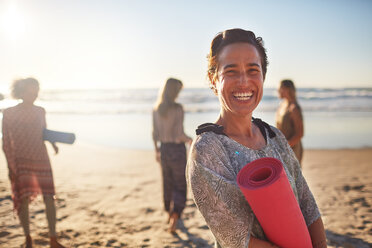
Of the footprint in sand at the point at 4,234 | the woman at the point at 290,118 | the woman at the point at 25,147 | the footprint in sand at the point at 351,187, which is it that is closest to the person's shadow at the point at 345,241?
the woman at the point at 290,118

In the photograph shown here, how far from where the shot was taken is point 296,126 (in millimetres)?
4234

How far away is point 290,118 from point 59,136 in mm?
3326

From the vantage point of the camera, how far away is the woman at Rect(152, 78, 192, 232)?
4453 mm

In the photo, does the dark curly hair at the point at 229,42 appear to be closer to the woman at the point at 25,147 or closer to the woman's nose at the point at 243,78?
the woman's nose at the point at 243,78

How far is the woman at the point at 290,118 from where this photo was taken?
422 cm

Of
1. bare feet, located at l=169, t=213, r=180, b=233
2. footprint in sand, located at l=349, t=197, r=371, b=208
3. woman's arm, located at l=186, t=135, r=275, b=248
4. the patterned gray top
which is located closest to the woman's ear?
the patterned gray top

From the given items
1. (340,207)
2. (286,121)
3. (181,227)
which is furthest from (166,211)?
(340,207)

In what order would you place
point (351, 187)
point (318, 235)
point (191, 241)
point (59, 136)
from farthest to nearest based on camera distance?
point (351, 187) → point (191, 241) → point (59, 136) → point (318, 235)

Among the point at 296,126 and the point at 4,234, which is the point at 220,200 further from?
the point at 4,234

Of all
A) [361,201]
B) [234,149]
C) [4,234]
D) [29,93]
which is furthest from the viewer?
[361,201]

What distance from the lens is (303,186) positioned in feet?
4.82

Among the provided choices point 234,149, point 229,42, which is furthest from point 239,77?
point 234,149

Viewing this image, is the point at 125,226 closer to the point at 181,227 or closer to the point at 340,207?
the point at 181,227

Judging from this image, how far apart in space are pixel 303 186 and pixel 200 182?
0.68 metres
